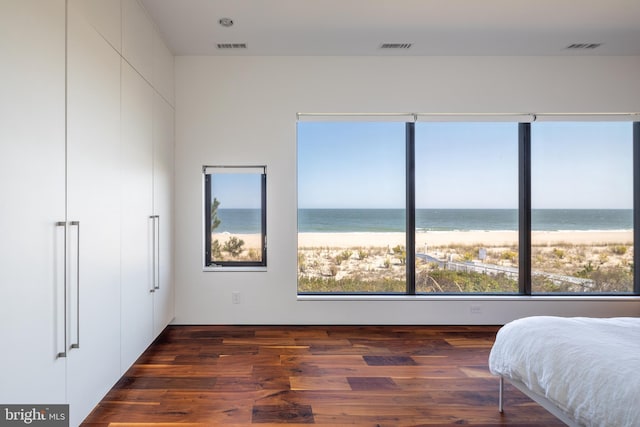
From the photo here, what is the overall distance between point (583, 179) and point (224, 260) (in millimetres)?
3874

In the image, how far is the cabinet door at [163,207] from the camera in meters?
3.08

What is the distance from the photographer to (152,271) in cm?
296

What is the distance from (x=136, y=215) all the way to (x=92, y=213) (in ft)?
2.12

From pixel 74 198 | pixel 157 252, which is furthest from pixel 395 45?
pixel 74 198

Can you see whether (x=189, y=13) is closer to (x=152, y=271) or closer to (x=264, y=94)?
(x=264, y=94)

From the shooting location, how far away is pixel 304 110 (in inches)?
146

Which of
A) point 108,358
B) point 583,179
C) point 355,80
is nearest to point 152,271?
point 108,358

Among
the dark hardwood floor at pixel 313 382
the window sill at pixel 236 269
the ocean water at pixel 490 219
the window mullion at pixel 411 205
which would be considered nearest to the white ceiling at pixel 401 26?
the window mullion at pixel 411 205

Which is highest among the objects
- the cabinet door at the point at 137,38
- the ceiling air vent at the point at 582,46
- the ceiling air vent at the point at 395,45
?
the ceiling air vent at the point at 582,46

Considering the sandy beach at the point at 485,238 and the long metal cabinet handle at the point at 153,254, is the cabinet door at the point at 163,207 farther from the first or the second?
the sandy beach at the point at 485,238

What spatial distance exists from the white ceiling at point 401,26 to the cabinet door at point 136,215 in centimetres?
75

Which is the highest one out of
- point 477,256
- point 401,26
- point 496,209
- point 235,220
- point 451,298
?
point 401,26

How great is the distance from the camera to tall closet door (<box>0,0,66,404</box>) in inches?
53.0

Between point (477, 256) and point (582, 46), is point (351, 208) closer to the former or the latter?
point (477, 256)
